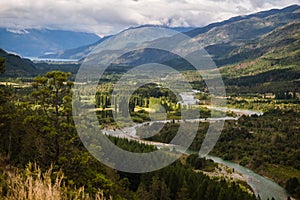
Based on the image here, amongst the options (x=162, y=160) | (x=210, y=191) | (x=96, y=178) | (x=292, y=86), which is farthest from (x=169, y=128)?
(x=292, y=86)

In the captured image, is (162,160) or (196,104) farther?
(196,104)

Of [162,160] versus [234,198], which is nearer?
[234,198]

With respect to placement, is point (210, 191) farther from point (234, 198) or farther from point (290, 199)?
point (290, 199)

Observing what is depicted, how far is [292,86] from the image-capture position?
14225 cm

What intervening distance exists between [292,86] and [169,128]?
86.7 metres

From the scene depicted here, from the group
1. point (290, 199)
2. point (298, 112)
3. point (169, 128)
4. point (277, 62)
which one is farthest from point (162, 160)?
point (277, 62)

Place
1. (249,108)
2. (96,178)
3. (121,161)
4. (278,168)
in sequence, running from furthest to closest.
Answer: (249,108) < (278,168) < (121,161) < (96,178)

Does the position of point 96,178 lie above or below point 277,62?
below

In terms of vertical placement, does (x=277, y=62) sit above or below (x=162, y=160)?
above

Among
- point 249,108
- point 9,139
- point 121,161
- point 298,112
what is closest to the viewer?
point 9,139

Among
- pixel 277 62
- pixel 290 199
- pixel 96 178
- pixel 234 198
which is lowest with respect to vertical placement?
pixel 290 199

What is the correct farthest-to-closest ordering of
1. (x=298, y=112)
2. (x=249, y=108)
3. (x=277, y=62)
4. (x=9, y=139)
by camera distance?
1. (x=277, y=62)
2. (x=249, y=108)
3. (x=298, y=112)
4. (x=9, y=139)

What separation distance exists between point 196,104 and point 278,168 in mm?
61641

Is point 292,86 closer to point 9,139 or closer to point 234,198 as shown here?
point 234,198
